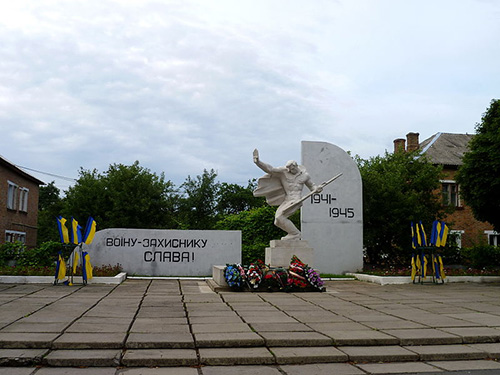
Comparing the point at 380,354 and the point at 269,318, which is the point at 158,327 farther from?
the point at 380,354

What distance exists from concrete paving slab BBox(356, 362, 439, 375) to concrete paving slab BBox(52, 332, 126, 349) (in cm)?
293

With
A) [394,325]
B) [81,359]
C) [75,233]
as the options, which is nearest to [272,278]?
[394,325]

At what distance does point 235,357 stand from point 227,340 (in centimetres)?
56

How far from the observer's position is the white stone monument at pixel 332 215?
18.5 meters

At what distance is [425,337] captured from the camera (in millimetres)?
6543

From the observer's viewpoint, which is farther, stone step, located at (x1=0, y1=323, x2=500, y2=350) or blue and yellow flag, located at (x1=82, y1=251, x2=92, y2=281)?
blue and yellow flag, located at (x1=82, y1=251, x2=92, y2=281)

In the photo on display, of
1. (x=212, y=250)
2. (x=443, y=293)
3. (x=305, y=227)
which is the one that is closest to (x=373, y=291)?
(x=443, y=293)

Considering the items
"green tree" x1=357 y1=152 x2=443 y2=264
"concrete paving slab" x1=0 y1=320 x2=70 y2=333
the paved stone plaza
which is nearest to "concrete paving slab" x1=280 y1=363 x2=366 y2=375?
the paved stone plaza

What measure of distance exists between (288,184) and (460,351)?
854cm

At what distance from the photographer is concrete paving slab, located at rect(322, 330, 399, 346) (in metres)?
6.34

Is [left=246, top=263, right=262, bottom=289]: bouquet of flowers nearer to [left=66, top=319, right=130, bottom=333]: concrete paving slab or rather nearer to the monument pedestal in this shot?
the monument pedestal

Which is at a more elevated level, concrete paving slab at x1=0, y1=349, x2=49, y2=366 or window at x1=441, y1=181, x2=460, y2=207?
window at x1=441, y1=181, x2=460, y2=207

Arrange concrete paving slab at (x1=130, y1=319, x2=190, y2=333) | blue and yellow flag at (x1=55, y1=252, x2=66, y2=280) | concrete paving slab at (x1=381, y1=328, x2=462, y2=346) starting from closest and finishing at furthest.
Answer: concrete paving slab at (x1=381, y1=328, x2=462, y2=346)
concrete paving slab at (x1=130, y1=319, x2=190, y2=333)
blue and yellow flag at (x1=55, y1=252, x2=66, y2=280)

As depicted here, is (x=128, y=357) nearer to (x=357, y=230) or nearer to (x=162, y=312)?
(x=162, y=312)
